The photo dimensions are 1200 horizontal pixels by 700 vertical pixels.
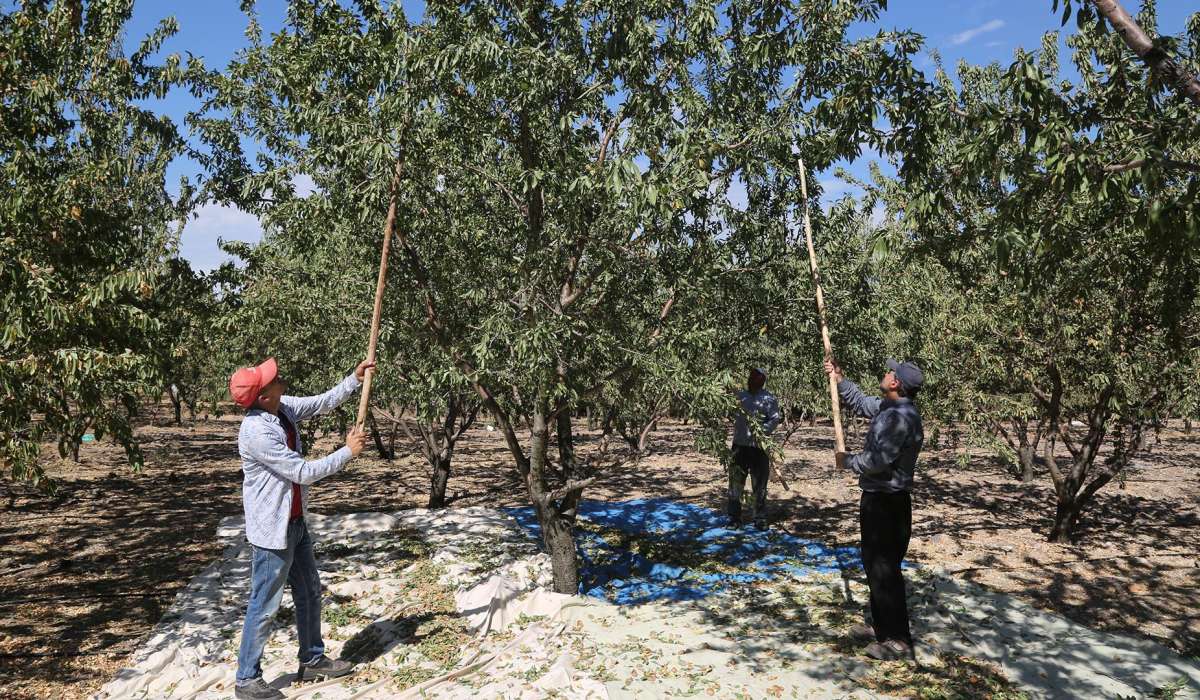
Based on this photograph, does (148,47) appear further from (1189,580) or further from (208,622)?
(1189,580)

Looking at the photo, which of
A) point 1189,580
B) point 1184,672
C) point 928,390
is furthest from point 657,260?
point 1189,580

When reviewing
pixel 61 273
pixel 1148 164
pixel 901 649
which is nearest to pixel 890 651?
pixel 901 649

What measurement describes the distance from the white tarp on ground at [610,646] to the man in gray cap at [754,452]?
240 centimetres

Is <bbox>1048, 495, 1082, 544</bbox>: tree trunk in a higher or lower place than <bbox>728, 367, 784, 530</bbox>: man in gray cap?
lower

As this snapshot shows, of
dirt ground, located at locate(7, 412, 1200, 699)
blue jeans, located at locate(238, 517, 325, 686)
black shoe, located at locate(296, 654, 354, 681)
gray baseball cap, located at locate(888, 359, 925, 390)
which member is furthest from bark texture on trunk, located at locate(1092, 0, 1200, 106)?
black shoe, located at locate(296, 654, 354, 681)

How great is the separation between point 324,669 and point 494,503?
7326 mm

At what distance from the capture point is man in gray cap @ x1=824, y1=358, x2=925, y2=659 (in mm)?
5129

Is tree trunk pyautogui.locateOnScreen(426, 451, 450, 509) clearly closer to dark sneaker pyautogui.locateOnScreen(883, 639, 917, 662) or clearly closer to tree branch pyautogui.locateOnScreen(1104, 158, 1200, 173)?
dark sneaker pyautogui.locateOnScreen(883, 639, 917, 662)

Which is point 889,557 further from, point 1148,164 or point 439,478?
point 439,478

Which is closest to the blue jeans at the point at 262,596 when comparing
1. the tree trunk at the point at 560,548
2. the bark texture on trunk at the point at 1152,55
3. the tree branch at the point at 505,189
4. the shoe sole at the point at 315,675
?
the shoe sole at the point at 315,675

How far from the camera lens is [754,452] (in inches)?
373

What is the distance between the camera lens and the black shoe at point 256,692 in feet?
15.6

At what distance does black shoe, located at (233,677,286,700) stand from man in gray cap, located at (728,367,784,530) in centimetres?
560

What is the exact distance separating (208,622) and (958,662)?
19.5 feet
